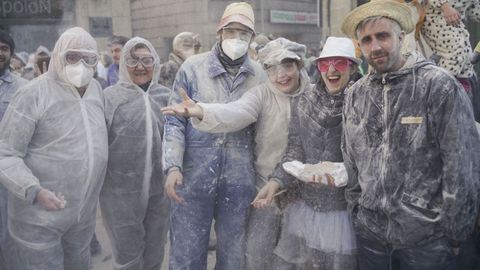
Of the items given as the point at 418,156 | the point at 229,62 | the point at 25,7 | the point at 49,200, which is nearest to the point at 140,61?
the point at 229,62

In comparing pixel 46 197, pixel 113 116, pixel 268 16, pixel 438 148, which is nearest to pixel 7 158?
pixel 46 197

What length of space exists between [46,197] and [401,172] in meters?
1.79

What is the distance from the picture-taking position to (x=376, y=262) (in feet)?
7.38

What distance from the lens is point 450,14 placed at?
3244 millimetres

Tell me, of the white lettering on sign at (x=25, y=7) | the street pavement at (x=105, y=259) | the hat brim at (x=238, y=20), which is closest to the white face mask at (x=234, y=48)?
the hat brim at (x=238, y=20)

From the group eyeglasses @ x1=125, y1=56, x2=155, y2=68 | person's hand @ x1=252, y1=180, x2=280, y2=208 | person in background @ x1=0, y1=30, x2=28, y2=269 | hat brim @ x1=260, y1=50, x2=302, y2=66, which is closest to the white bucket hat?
hat brim @ x1=260, y1=50, x2=302, y2=66

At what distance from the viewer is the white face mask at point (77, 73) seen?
109 inches

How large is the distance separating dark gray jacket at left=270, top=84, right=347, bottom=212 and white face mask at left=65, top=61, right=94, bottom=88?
4.01 feet

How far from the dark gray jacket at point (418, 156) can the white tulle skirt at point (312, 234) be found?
328mm

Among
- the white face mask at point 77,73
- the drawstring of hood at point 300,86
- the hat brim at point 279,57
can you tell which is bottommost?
the drawstring of hood at point 300,86

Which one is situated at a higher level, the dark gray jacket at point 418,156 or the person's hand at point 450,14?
the person's hand at point 450,14

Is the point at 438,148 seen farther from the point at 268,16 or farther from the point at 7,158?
the point at 268,16

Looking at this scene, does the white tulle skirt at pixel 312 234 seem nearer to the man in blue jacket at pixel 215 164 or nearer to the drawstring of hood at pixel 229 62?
the man in blue jacket at pixel 215 164

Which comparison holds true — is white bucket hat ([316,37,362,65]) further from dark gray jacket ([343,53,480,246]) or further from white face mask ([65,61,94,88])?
white face mask ([65,61,94,88])
